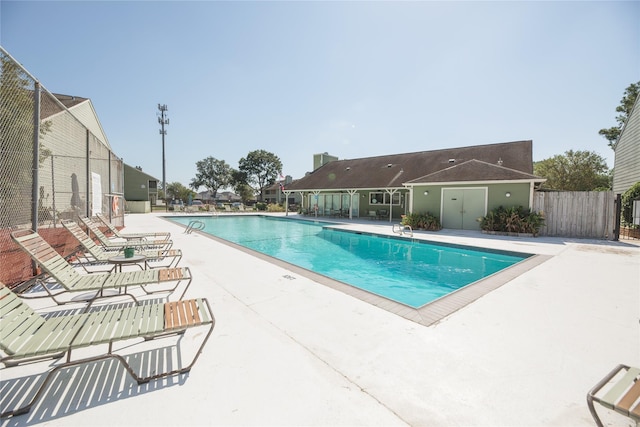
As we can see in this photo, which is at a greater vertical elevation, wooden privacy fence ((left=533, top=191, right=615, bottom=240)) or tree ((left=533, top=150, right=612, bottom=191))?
tree ((left=533, top=150, right=612, bottom=191))

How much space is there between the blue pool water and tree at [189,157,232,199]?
173 ft

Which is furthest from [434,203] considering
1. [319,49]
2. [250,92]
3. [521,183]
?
[250,92]

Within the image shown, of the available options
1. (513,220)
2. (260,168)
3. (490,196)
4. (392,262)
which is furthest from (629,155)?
(260,168)

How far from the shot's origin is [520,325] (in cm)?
338

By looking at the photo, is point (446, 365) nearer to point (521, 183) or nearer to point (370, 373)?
point (370, 373)

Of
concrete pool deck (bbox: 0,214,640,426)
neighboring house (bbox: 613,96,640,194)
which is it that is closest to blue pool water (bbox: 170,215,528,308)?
concrete pool deck (bbox: 0,214,640,426)

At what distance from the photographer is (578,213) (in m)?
11.7

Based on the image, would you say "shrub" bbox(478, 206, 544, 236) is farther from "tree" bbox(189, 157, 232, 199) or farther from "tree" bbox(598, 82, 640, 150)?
"tree" bbox(189, 157, 232, 199)

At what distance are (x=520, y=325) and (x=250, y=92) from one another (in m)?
15.9

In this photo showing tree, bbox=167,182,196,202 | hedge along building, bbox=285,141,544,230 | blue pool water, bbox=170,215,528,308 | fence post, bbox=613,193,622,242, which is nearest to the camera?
blue pool water, bbox=170,215,528,308

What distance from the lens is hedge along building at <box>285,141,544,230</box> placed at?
43.1ft

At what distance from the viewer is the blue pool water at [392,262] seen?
6578 mm

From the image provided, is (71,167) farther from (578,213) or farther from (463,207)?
(578,213)

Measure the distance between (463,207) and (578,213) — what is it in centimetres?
445
